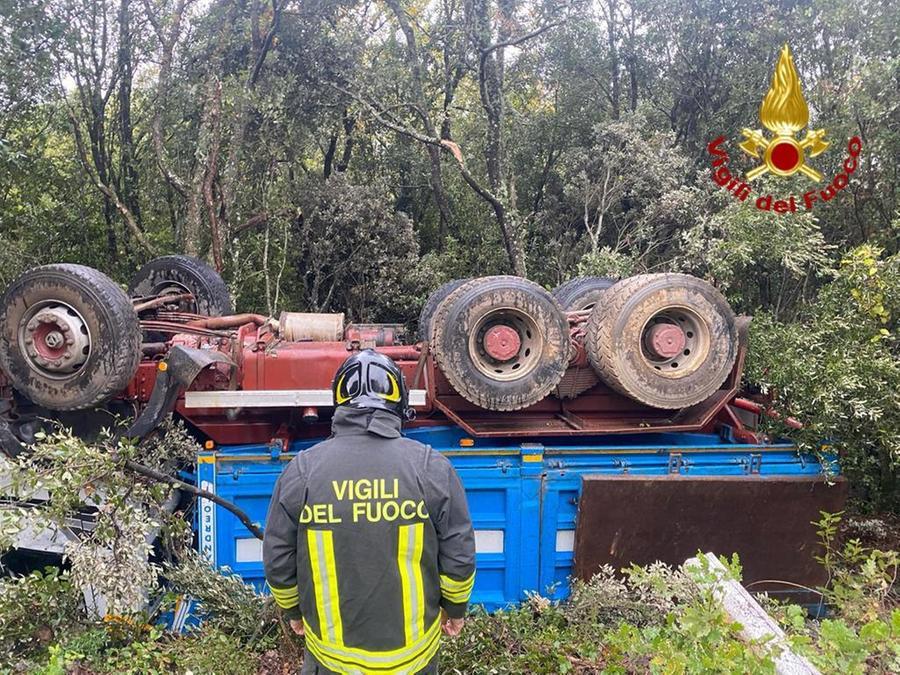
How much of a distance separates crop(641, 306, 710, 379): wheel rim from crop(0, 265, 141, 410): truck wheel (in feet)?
9.75

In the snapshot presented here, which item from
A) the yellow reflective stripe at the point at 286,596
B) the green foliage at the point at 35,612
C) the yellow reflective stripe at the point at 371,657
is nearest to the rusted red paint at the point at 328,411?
the green foliage at the point at 35,612

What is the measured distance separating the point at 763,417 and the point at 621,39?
788cm

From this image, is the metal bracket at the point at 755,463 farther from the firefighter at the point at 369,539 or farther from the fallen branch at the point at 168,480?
the fallen branch at the point at 168,480

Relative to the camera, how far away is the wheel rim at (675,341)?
12.6ft

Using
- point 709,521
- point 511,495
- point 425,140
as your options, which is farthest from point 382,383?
point 425,140

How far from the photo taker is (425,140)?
26.0ft

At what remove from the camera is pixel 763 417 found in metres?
4.27

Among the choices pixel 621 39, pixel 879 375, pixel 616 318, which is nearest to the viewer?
pixel 616 318

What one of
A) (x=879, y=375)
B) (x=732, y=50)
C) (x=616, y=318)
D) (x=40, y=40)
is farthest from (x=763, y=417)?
(x=40, y=40)

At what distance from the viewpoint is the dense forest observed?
7.55 meters

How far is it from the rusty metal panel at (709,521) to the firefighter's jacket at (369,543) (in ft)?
5.74

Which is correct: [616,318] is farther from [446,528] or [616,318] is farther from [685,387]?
[446,528]

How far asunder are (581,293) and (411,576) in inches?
134

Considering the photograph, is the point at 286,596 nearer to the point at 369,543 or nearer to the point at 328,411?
the point at 369,543
